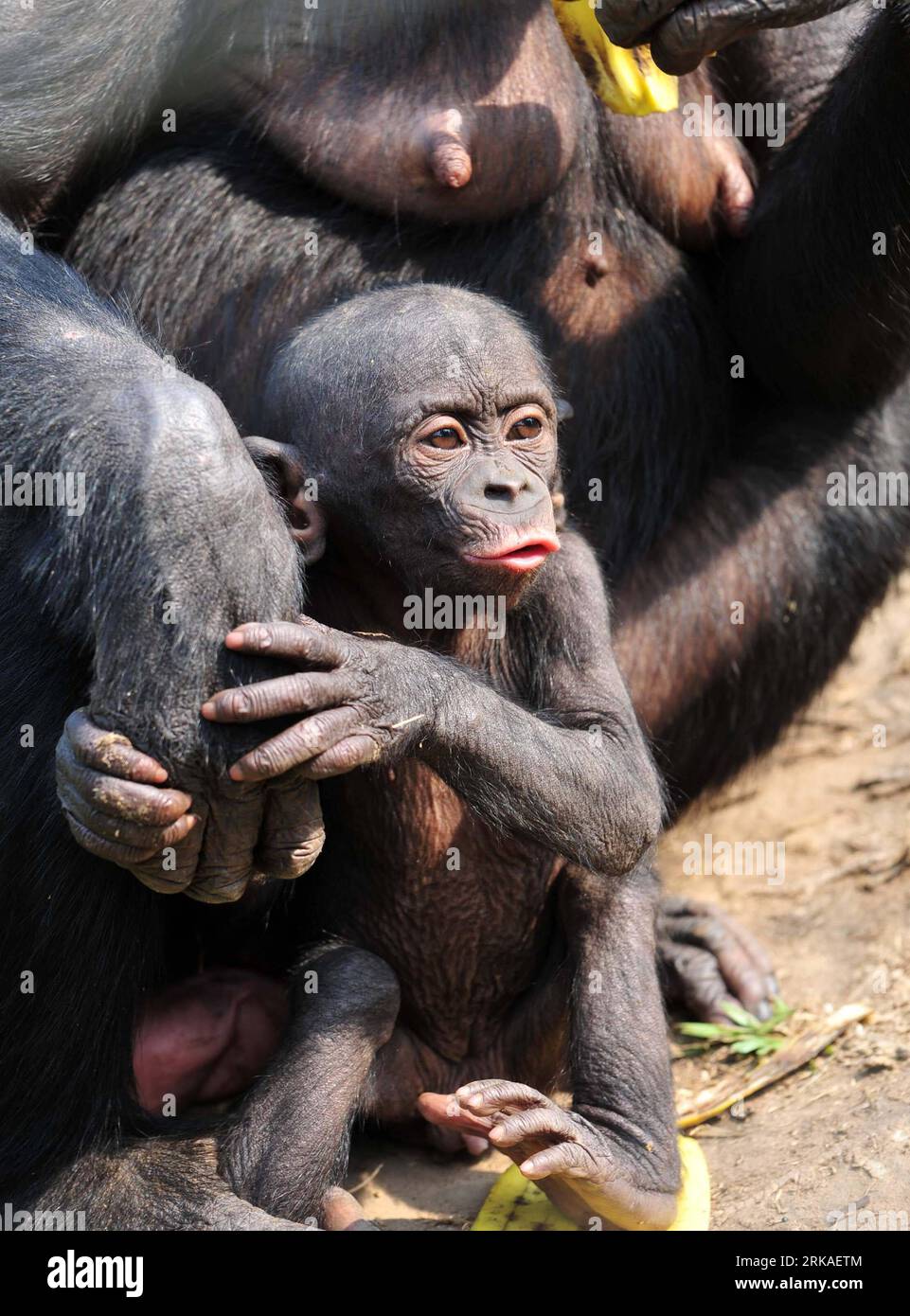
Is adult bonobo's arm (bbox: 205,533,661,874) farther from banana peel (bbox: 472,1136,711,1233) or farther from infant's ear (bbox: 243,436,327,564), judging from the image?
banana peel (bbox: 472,1136,711,1233)

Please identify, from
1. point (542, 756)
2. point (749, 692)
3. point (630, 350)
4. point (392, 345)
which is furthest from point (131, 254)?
point (749, 692)

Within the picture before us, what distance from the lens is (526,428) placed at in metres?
2.89

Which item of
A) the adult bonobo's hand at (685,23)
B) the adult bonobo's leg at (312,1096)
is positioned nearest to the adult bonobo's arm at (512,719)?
the adult bonobo's leg at (312,1096)

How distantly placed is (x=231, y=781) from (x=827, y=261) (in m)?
1.88

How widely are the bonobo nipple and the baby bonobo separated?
0.40 meters

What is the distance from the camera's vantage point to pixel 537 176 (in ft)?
11.0

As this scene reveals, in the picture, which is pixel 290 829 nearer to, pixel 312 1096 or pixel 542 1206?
pixel 312 1096

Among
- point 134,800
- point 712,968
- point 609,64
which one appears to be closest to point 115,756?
point 134,800

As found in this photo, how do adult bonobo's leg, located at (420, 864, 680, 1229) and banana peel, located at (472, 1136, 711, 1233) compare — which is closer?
adult bonobo's leg, located at (420, 864, 680, 1229)

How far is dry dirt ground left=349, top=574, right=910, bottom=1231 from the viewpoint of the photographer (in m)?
3.01

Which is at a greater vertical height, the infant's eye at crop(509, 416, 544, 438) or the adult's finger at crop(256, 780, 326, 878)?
the infant's eye at crop(509, 416, 544, 438)

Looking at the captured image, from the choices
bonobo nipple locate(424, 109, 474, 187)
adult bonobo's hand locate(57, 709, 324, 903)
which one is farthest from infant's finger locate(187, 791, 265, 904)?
bonobo nipple locate(424, 109, 474, 187)

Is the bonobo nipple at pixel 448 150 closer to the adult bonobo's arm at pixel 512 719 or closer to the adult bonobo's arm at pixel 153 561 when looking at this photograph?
the adult bonobo's arm at pixel 512 719

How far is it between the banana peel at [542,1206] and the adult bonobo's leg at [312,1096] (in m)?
0.31
